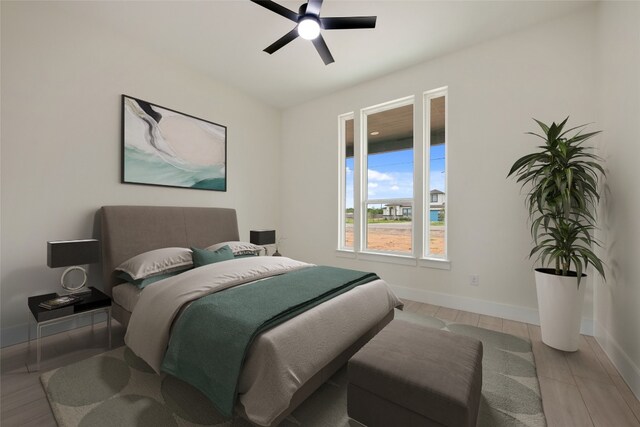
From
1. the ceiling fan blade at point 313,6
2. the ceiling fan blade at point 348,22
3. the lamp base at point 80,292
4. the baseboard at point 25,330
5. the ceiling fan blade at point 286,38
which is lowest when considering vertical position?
the baseboard at point 25,330

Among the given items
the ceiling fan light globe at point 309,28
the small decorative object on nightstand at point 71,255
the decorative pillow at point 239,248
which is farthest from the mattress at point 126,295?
the ceiling fan light globe at point 309,28

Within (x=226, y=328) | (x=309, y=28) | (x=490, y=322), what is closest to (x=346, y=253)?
(x=490, y=322)

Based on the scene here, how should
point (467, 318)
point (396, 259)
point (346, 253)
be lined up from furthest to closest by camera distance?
point (346, 253) → point (396, 259) → point (467, 318)

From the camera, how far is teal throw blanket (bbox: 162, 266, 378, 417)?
1.40 metres

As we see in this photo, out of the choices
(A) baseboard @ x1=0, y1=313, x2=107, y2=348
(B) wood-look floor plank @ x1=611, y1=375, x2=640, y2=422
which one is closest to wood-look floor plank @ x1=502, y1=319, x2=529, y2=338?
(B) wood-look floor plank @ x1=611, y1=375, x2=640, y2=422

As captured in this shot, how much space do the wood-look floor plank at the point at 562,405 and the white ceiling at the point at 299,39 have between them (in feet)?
10.5

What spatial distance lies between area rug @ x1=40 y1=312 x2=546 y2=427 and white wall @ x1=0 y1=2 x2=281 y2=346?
3.71 ft

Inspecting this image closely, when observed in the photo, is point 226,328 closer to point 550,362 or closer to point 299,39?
point 550,362

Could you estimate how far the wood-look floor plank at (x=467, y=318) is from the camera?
2879 millimetres

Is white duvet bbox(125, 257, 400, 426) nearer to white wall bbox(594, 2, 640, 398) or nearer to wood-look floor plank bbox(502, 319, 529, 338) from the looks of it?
wood-look floor plank bbox(502, 319, 529, 338)

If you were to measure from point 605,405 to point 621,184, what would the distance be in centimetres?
159

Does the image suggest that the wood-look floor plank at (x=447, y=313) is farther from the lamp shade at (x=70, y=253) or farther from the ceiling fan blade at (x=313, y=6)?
the lamp shade at (x=70, y=253)

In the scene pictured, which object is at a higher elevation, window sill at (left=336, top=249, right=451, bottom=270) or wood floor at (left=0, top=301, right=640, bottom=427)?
window sill at (left=336, top=249, right=451, bottom=270)

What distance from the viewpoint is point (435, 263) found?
134 inches
